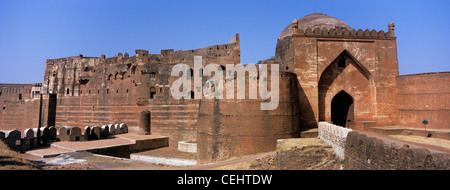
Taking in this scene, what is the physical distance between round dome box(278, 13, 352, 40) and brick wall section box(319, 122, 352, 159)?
262 inches

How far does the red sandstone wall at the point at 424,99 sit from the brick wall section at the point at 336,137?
586 cm

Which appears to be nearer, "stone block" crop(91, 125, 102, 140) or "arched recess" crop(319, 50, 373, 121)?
"arched recess" crop(319, 50, 373, 121)

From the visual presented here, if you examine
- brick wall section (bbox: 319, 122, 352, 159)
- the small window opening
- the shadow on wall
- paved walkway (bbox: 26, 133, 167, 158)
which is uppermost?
the small window opening

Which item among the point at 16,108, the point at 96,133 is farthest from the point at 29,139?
the point at 16,108

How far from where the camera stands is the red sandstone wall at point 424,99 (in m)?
13.6

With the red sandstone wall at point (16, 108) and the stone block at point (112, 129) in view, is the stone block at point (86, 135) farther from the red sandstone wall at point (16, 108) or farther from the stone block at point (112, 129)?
the red sandstone wall at point (16, 108)

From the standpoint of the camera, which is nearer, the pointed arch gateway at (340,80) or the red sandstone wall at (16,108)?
the pointed arch gateway at (340,80)

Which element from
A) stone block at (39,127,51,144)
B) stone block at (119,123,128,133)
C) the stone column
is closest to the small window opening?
the stone column

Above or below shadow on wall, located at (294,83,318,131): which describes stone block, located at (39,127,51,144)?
below

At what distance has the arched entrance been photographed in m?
16.1

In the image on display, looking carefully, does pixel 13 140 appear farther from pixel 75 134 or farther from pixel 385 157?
pixel 385 157

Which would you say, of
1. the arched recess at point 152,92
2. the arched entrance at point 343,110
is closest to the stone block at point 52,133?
the arched recess at point 152,92

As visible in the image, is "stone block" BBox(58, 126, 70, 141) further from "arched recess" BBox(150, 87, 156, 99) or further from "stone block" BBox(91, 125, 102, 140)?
"arched recess" BBox(150, 87, 156, 99)
